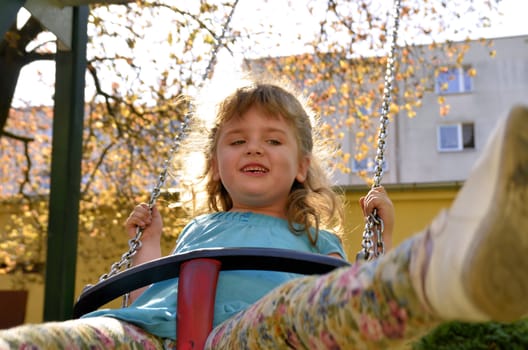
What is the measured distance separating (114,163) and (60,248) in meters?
3.31

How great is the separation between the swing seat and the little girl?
6cm

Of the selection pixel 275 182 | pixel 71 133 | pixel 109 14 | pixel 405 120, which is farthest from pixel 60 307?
pixel 405 120

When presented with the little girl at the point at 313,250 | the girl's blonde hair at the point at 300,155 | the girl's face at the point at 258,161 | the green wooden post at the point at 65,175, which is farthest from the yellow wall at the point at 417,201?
the girl's face at the point at 258,161

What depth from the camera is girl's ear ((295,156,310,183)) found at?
204 centimetres

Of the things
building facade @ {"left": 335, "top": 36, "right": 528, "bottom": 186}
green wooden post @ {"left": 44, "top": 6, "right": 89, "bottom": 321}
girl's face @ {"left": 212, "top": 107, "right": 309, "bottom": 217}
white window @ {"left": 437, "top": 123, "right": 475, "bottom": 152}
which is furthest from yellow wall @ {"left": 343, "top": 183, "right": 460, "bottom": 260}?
white window @ {"left": 437, "top": 123, "right": 475, "bottom": 152}

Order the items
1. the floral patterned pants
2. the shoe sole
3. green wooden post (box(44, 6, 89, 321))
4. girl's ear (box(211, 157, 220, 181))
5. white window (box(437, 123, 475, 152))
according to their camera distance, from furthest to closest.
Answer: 1. white window (box(437, 123, 475, 152))
2. green wooden post (box(44, 6, 89, 321))
3. girl's ear (box(211, 157, 220, 181))
4. the floral patterned pants
5. the shoe sole

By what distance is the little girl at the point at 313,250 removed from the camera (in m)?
0.69

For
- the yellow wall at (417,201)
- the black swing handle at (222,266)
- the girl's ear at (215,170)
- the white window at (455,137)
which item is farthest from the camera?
the white window at (455,137)

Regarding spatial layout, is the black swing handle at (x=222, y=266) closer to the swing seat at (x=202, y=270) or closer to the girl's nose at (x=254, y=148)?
the swing seat at (x=202, y=270)

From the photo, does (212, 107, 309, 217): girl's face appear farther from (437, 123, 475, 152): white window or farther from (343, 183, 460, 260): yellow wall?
(437, 123, 475, 152): white window

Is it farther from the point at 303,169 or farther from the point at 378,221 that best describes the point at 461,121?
the point at 378,221

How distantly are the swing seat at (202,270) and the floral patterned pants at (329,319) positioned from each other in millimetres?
128

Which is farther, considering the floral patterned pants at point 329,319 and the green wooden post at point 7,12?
the green wooden post at point 7,12

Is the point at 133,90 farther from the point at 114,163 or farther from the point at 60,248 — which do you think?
the point at 60,248
